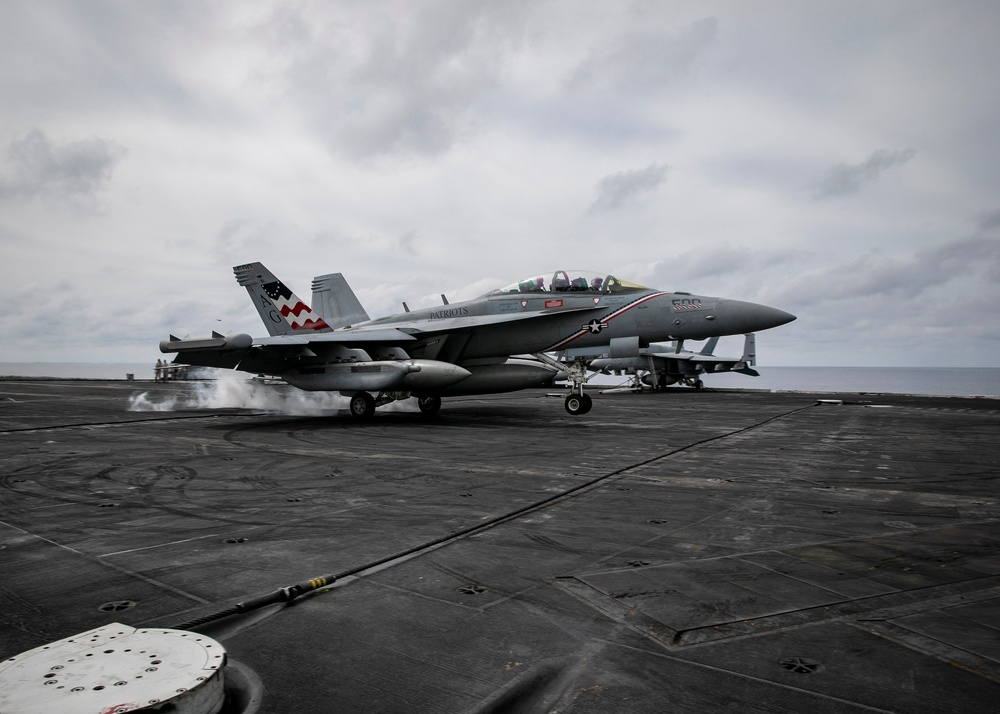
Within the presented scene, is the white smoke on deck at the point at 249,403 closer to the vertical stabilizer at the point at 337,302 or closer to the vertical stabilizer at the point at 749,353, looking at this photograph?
the vertical stabilizer at the point at 337,302

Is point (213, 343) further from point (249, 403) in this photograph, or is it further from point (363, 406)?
point (249, 403)

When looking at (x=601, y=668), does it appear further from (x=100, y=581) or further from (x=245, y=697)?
(x=100, y=581)

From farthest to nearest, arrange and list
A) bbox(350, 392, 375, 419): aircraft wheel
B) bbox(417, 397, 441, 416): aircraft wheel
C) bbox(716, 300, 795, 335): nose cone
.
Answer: bbox(417, 397, 441, 416): aircraft wheel, bbox(350, 392, 375, 419): aircraft wheel, bbox(716, 300, 795, 335): nose cone

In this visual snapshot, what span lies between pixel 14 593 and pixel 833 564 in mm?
5062

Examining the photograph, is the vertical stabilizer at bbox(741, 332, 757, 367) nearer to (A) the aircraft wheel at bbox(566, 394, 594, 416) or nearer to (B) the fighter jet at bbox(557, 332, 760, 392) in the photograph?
(B) the fighter jet at bbox(557, 332, 760, 392)

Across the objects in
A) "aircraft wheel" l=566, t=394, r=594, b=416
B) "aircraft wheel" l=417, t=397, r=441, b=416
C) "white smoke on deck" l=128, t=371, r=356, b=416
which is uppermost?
"aircraft wheel" l=566, t=394, r=594, b=416

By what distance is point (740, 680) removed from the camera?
2488 mm

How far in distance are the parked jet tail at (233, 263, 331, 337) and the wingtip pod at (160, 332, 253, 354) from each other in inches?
179

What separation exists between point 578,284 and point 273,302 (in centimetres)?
1013

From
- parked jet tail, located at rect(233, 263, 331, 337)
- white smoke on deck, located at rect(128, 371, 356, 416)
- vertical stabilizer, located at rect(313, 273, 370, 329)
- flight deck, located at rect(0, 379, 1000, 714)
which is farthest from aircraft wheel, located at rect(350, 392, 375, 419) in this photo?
flight deck, located at rect(0, 379, 1000, 714)

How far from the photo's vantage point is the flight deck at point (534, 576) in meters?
2.49

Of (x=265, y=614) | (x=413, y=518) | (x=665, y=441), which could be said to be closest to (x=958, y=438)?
(x=665, y=441)

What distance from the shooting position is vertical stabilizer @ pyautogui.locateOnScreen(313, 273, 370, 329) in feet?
73.1

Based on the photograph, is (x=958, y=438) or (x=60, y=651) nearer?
(x=60, y=651)
